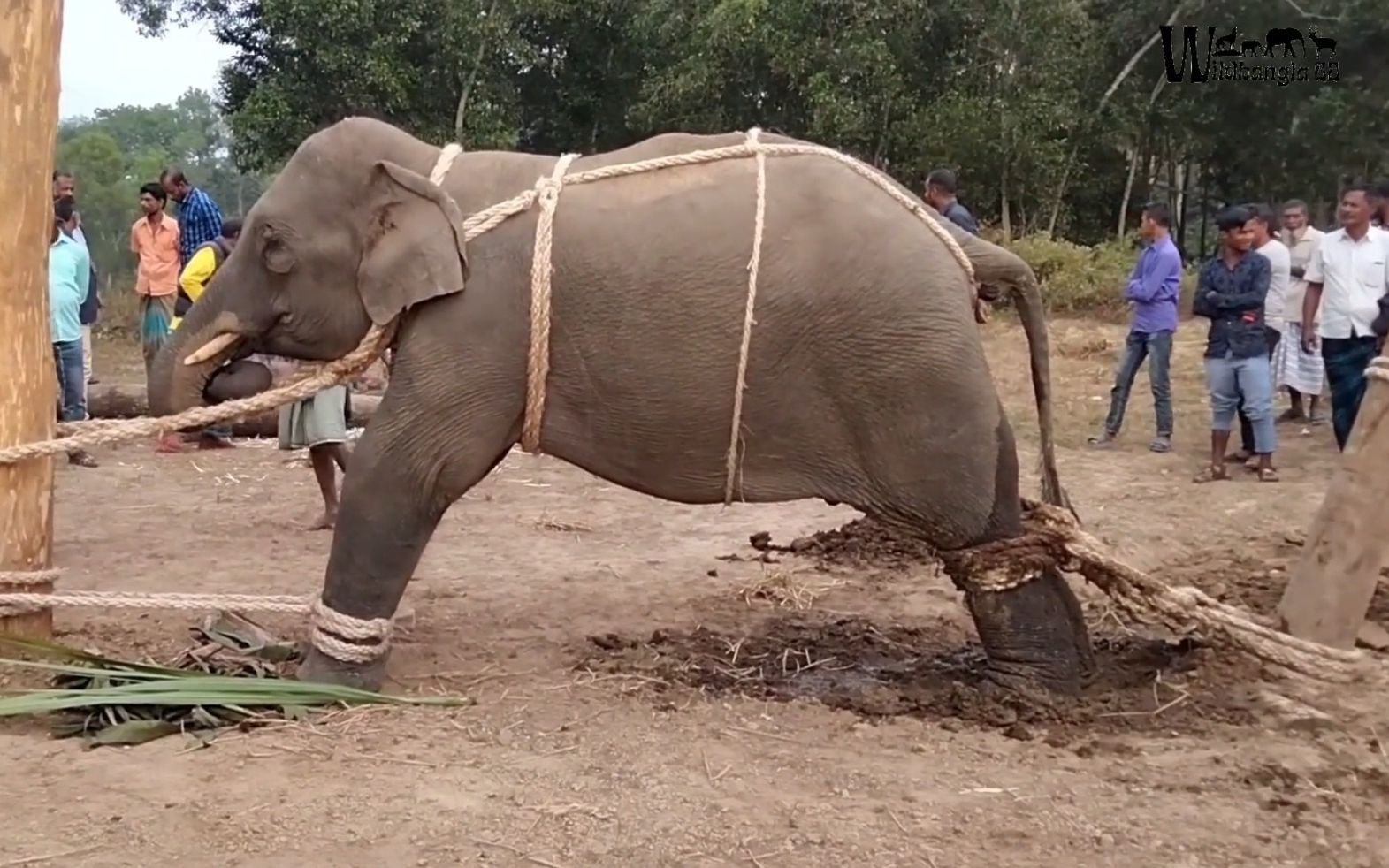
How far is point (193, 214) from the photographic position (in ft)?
35.7

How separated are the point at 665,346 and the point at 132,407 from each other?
8510mm

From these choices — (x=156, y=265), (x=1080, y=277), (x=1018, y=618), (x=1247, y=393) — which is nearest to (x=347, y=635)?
(x=1018, y=618)

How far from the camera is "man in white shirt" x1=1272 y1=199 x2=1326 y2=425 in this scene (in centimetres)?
1039

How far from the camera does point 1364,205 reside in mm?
9062

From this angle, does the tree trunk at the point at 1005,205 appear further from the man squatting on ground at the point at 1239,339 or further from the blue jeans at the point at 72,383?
the blue jeans at the point at 72,383

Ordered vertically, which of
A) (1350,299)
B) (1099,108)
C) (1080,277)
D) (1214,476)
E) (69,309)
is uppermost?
(1099,108)

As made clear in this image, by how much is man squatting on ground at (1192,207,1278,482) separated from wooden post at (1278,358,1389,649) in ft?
14.4

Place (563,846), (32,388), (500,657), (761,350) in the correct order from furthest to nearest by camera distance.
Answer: (500,657) < (32,388) < (761,350) < (563,846)

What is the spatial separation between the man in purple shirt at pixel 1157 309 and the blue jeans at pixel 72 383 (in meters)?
7.50

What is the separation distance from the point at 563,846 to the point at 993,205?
19.6 metres

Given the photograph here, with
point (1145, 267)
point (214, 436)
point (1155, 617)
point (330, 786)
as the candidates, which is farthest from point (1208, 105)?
point (330, 786)

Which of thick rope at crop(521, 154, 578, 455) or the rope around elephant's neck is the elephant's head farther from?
thick rope at crop(521, 154, 578, 455)

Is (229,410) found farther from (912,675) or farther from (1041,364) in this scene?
(1041,364)

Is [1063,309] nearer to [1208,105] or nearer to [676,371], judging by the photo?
[1208,105]
